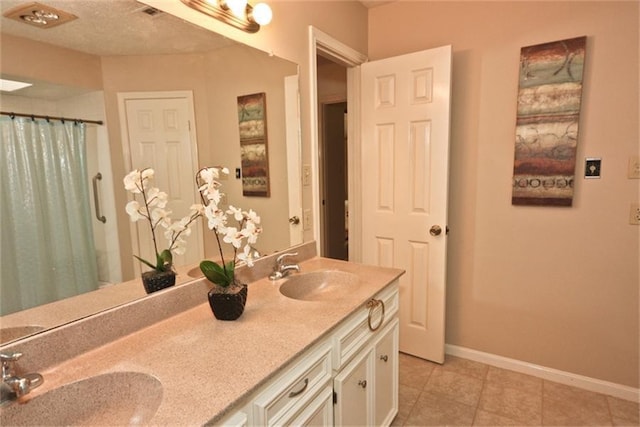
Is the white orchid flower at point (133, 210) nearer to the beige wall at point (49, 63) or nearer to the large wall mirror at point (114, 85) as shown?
the large wall mirror at point (114, 85)

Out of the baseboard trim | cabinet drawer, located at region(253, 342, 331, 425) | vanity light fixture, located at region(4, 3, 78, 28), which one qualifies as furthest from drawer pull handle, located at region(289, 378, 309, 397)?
the baseboard trim

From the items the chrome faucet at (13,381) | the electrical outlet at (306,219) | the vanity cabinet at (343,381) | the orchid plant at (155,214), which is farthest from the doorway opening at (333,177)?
the chrome faucet at (13,381)

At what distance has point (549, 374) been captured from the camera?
7.15 feet

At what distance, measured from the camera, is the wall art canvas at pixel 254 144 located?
164cm

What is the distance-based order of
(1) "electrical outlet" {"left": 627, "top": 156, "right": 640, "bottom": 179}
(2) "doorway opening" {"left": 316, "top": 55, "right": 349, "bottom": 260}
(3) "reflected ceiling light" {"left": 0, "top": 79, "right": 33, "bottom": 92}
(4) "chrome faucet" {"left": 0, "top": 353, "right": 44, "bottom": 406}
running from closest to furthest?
(4) "chrome faucet" {"left": 0, "top": 353, "right": 44, "bottom": 406}
(3) "reflected ceiling light" {"left": 0, "top": 79, "right": 33, "bottom": 92}
(1) "electrical outlet" {"left": 627, "top": 156, "right": 640, "bottom": 179}
(2) "doorway opening" {"left": 316, "top": 55, "right": 349, "bottom": 260}

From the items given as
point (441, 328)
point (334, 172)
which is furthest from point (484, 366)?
point (334, 172)

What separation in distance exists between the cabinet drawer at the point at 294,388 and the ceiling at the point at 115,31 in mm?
1143

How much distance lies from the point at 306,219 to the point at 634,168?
1770 mm

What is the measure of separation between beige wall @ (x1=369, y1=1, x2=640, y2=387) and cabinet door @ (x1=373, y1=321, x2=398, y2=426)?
922 mm

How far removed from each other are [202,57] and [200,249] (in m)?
0.78

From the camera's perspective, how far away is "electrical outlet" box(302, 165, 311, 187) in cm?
195

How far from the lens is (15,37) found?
35.3 inches

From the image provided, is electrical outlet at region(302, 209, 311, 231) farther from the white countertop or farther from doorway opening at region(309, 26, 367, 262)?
the white countertop

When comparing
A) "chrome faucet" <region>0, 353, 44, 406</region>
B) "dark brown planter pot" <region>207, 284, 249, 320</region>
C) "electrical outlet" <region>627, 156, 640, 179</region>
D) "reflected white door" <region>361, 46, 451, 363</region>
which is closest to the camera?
"chrome faucet" <region>0, 353, 44, 406</region>
